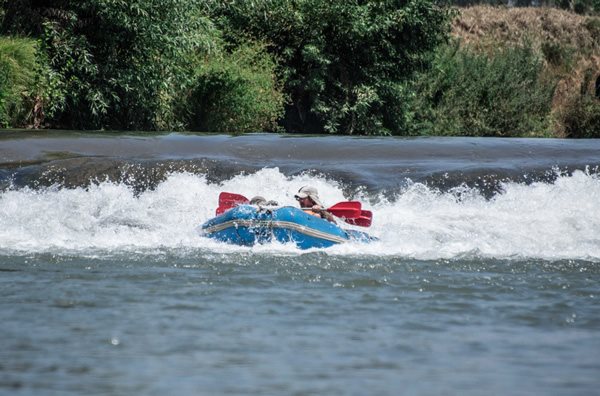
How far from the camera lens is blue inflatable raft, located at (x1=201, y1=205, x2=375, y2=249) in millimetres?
12102

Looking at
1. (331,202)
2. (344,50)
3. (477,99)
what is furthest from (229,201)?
(477,99)

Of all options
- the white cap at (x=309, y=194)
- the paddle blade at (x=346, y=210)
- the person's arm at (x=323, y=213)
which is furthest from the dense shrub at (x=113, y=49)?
the person's arm at (x=323, y=213)

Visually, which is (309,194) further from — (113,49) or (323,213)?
(113,49)

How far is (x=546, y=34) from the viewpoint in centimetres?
4381

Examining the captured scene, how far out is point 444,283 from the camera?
985 cm

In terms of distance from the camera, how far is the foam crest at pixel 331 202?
1223cm

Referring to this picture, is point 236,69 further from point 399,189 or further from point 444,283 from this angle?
point 444,283

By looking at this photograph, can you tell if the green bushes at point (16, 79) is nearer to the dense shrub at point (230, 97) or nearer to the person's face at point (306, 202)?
the dense shrub at point (230, 97)

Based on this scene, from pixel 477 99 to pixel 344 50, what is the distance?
5.80m

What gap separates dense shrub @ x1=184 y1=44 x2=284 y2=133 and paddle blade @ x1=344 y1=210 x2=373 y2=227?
1595 cm

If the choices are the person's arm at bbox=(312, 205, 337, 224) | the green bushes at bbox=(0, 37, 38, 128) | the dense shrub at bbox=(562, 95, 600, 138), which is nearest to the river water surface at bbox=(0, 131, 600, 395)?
the person's arm at bbox=(312, 205, 337, 224)

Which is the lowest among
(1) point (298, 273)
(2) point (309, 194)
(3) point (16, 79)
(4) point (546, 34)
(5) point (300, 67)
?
(1) point (298, 273)

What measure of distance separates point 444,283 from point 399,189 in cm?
570

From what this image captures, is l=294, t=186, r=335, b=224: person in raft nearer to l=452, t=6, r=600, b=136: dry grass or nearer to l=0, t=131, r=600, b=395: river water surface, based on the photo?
l=0, t=131, r=600, b=395: river water surface
